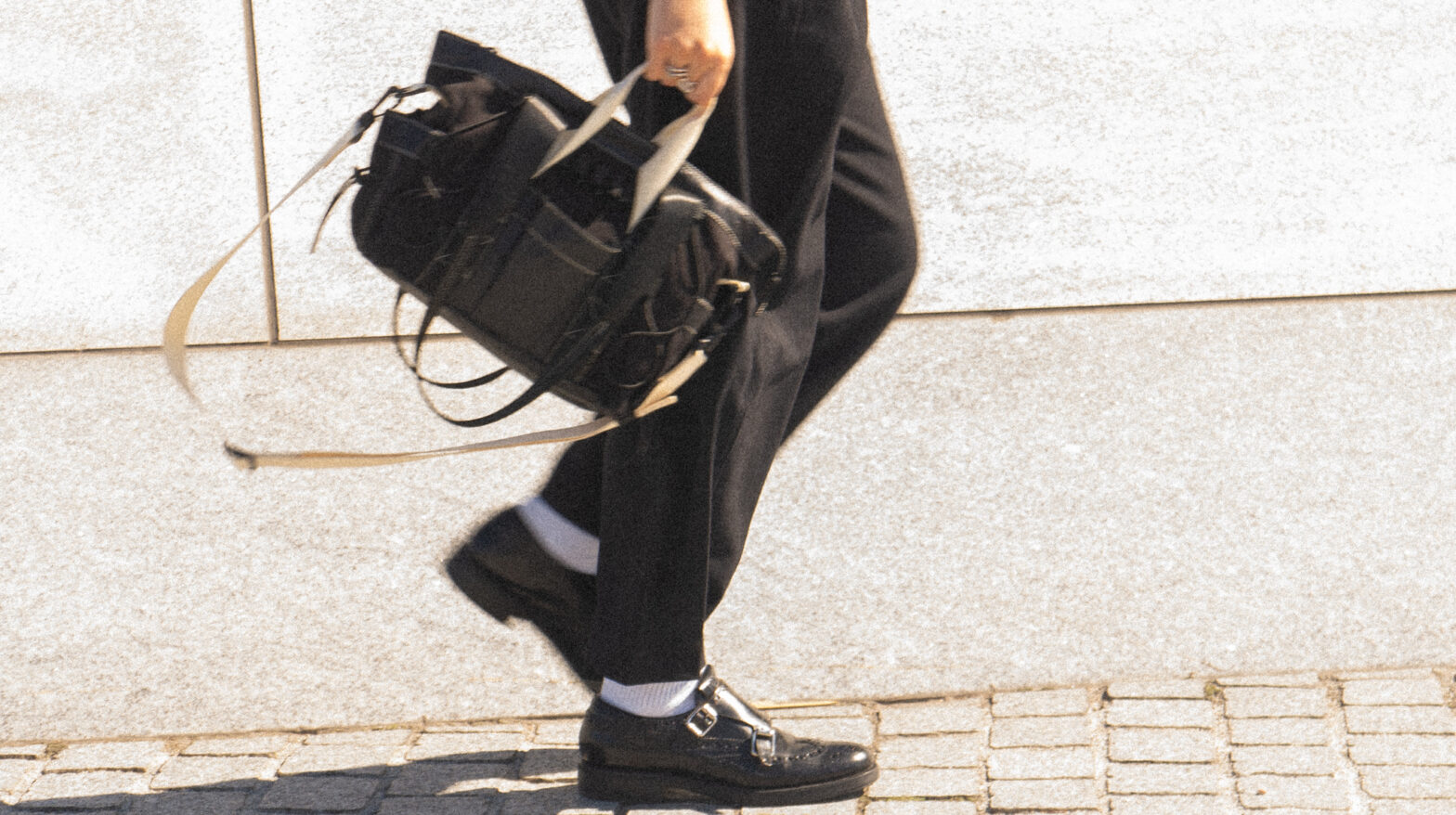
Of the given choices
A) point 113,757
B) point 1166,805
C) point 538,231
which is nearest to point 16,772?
point 113,757

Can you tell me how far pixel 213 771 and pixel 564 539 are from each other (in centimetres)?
81

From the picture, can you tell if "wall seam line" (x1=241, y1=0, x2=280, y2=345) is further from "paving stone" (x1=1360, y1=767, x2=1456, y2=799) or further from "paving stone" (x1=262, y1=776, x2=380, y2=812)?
"paving stone" (x1=1360, y1=767, x2=1456, y2=799)

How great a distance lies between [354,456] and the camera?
1.86 metres

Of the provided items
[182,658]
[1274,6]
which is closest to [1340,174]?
[1274,6]

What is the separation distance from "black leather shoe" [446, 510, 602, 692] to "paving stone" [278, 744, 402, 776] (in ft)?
1.31

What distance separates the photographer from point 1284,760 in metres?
2.34

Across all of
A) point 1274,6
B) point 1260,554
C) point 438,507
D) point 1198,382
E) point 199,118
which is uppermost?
point 199,118

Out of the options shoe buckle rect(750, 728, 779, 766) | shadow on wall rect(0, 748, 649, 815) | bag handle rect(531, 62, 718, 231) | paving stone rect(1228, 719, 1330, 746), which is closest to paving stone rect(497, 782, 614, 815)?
shadow on wall rect(0, 748, 649, 815)

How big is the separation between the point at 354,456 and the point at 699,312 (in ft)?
1.51

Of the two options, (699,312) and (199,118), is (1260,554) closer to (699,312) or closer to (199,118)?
(699,312)

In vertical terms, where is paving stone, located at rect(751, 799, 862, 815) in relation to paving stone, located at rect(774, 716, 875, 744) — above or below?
above

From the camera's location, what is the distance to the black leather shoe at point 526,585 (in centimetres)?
230

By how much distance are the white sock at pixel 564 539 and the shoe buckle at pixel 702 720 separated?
0.27 metres

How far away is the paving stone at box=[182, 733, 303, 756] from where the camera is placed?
268 cm
